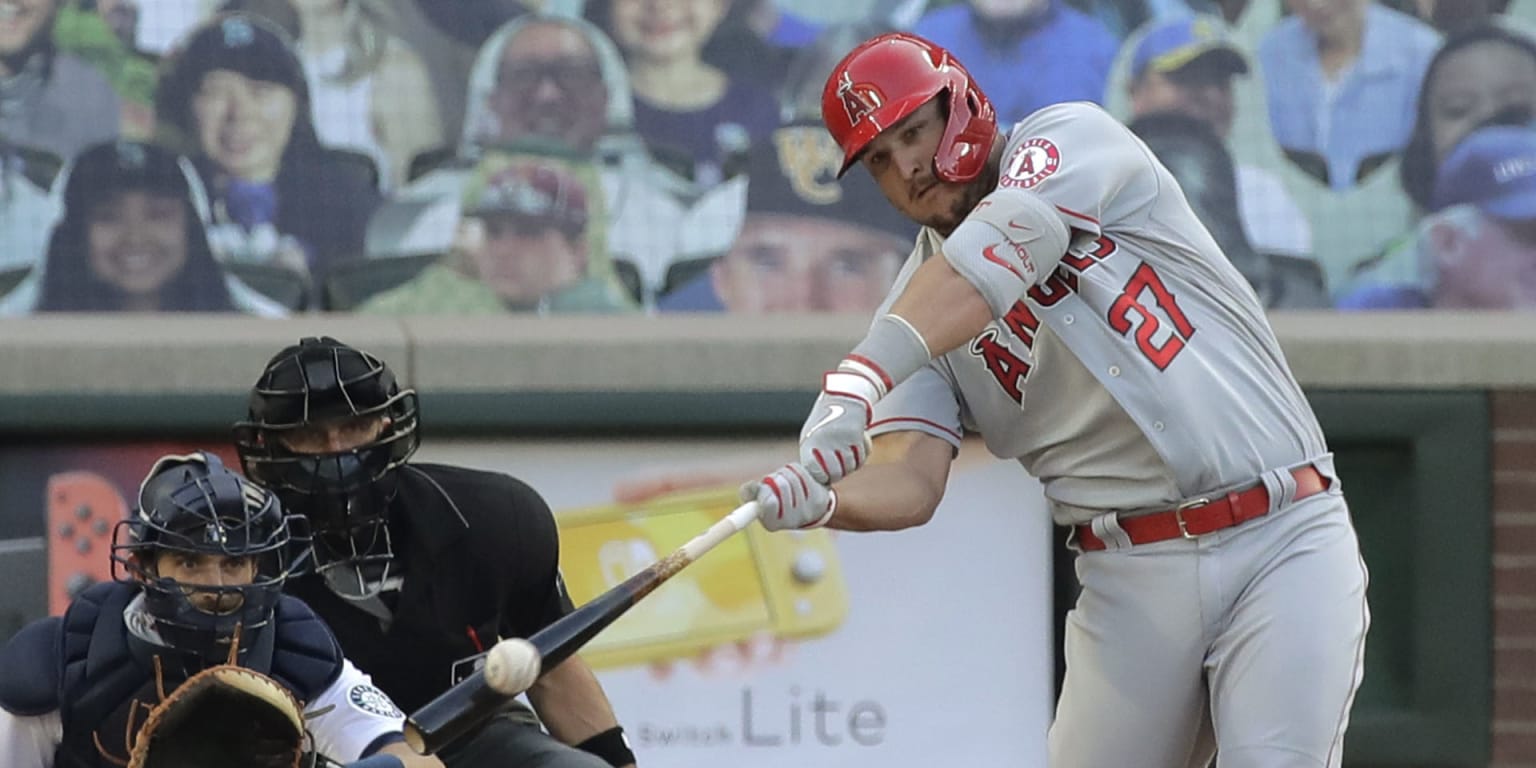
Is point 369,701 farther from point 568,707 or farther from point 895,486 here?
point 895,486

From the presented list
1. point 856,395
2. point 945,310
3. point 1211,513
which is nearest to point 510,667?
A: point 856,395

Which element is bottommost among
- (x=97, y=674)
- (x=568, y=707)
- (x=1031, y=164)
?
(x=568, y=707)

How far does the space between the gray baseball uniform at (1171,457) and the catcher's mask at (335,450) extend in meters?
0.91

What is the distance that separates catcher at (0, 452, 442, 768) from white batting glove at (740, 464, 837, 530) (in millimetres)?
629

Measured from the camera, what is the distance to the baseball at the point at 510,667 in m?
3.41

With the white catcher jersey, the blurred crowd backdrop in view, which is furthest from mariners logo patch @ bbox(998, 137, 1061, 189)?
the blurred crowd backdrop

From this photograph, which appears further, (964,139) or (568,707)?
(568,707)

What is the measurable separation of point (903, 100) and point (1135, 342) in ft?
1.71

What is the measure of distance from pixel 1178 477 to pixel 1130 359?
0.20 m

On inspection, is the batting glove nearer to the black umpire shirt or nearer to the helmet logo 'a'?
the helmet logo 'a'

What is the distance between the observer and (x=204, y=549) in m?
3.73

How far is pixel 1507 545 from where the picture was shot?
238 inches

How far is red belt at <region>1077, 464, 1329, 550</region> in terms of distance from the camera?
4031mm

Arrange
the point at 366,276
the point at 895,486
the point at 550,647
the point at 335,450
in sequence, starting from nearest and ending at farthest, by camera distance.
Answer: the point at 550,647 < the point at 895,486 < the point at 335,450 < the point at 366,276
